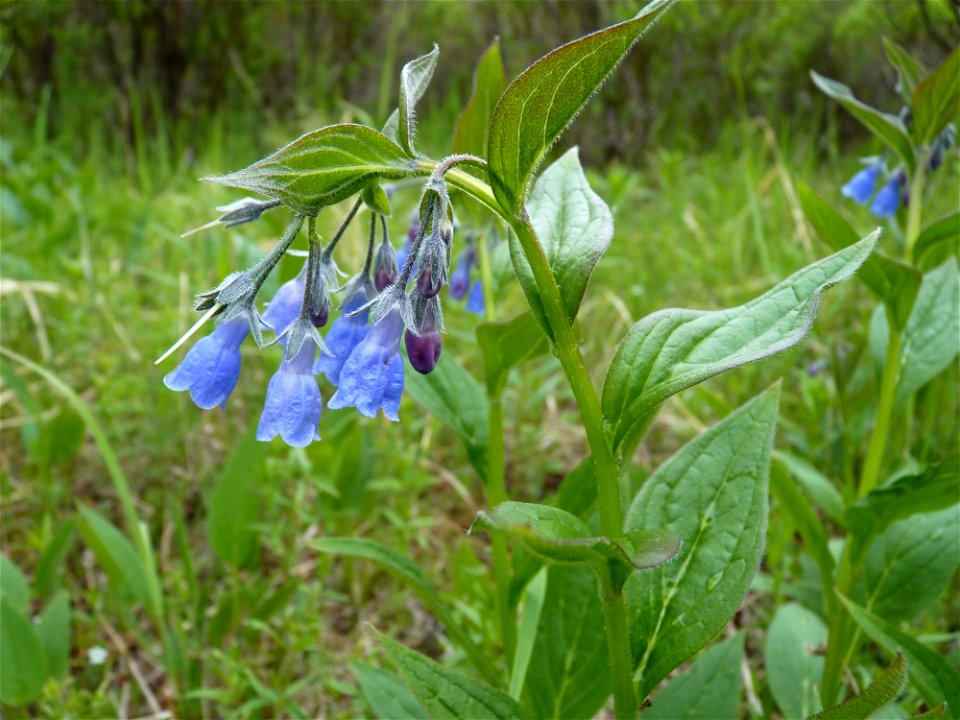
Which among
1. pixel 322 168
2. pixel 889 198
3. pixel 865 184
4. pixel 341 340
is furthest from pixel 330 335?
pixel 865 184

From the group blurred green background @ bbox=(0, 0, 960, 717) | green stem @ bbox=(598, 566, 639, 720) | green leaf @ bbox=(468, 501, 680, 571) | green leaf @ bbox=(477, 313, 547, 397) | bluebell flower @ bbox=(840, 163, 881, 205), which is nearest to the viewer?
green leaf @ bbox=(468, 501, 680, 571)

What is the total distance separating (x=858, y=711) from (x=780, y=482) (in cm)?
69

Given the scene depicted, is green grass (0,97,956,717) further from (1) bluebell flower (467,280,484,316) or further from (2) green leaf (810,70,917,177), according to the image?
(2) green leaf (810,70,917,177)

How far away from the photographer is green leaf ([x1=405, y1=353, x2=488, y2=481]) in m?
1.77

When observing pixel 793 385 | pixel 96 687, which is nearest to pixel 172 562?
pixel 96 687

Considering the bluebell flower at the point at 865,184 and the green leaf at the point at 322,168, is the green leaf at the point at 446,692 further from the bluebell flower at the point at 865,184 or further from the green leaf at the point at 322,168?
the bluebell flower at the point at 865,184

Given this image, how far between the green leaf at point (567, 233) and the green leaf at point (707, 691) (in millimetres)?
750

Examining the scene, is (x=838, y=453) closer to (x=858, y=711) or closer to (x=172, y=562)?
(x=858, y=711)

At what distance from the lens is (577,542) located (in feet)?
3.18

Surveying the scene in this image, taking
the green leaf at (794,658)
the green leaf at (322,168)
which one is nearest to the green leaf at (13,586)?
the green leaf at (322,168)

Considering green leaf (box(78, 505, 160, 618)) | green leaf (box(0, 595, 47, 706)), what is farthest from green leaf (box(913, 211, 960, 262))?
A: green leaf (box(0, 595, 47, 706))

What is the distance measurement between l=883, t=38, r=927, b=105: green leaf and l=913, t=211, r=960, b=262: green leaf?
Answer: 292mm

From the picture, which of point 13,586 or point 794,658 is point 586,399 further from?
point 13,586

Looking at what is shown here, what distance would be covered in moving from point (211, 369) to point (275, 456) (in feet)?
3.84
